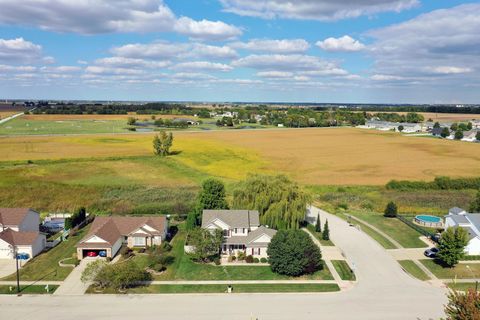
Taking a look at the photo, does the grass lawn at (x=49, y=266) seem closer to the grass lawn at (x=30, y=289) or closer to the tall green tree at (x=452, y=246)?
the grass lawn at (x=30, y=289)

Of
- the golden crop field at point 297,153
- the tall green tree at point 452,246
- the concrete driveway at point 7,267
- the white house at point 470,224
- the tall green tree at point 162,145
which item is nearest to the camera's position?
the concrete driveway at point 7,267

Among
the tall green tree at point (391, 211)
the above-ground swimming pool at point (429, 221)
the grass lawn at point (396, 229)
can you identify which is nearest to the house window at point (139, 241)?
the grass lawn at point (396, 229)

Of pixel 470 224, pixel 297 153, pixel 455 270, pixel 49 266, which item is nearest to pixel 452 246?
pixel 455 270

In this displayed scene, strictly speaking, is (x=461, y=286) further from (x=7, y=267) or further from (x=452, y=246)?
(x=7, y=267)

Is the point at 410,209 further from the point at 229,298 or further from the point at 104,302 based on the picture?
the point at 104,302

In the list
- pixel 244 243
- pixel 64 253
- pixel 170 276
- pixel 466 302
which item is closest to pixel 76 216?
pixel 64 253

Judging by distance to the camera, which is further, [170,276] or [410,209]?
[410,209]
